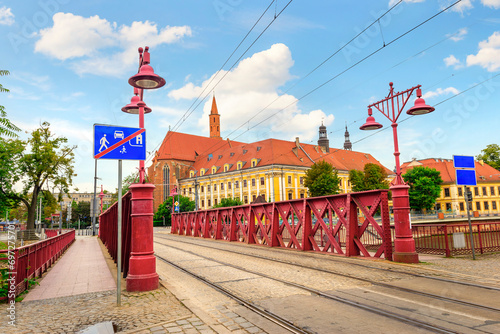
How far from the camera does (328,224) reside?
1423cm

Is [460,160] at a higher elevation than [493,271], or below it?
higher

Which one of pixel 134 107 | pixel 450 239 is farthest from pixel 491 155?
pixel 134 107

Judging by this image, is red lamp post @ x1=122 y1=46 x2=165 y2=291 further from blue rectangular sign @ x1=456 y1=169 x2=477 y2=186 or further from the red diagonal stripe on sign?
blue rectangular sign @ x1=456 y1=169 x2=477 y2=186

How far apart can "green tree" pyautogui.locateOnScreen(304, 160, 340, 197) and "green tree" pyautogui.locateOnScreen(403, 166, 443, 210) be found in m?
13.8

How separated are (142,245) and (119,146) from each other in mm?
2233

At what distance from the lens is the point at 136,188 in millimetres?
7695

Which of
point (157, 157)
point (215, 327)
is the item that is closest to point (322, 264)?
point (215, 327)

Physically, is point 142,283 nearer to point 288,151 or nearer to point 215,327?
point 215,327

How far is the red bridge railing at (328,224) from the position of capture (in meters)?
11.4

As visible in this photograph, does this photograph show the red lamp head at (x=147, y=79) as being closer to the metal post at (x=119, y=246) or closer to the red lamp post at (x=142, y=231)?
the red lamp post at (x=142, y=231)

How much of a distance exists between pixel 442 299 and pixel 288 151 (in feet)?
222

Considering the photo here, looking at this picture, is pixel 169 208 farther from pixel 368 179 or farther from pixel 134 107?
pixel 134 107

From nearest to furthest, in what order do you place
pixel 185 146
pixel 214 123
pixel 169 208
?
pixel 169 208 < pixel 185 146 < pixel 214 123

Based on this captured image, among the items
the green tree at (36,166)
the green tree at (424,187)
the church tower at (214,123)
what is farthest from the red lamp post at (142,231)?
the church tower at (214,123)
